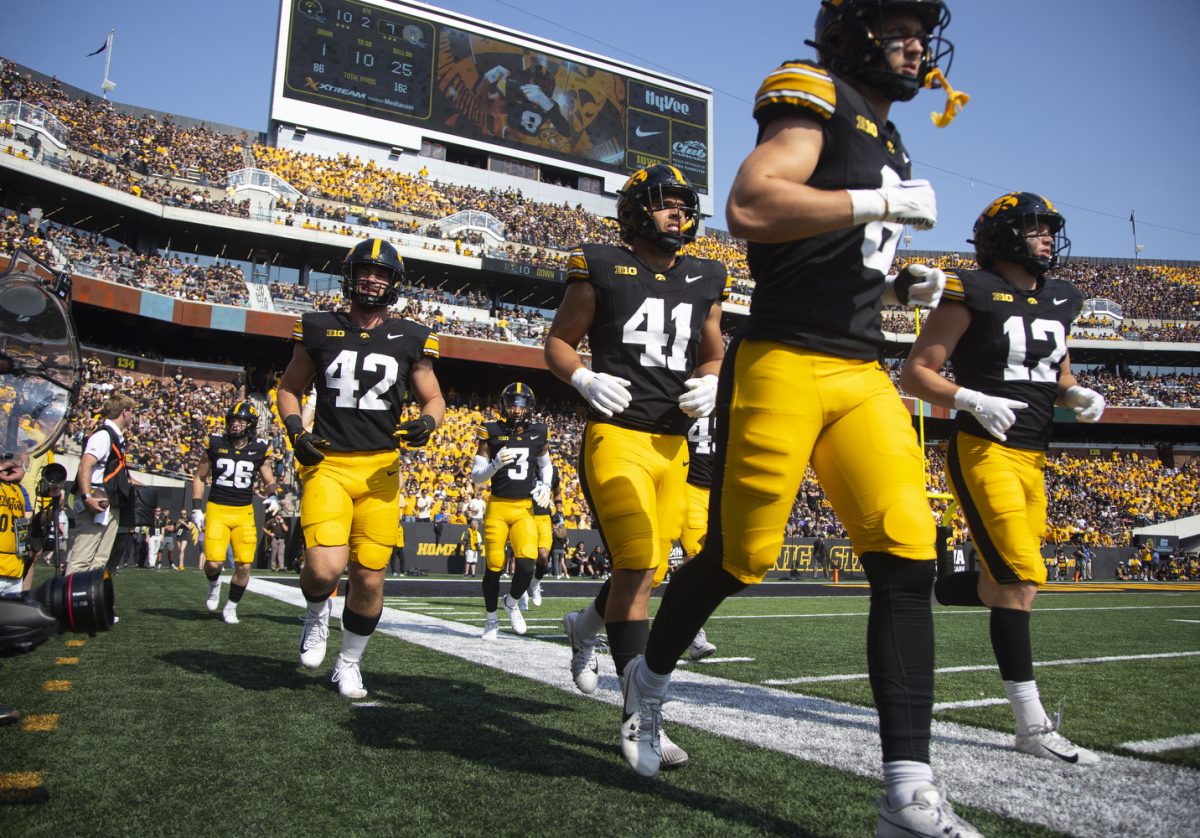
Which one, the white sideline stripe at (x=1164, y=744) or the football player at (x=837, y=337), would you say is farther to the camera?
the white sideline stripe at (x=1164, y=744)

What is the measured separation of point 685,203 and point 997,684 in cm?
336

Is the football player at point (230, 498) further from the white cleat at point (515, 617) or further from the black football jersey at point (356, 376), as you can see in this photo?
the black football jersey at point (356, 376)

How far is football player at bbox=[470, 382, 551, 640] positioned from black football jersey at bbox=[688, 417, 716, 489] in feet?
4.24

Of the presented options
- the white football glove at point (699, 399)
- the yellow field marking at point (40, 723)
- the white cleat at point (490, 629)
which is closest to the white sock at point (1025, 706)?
the white football glove at point (699, 399)

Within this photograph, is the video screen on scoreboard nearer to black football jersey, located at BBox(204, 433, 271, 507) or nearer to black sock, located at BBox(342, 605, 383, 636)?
black football jersey, located at BBox(204, 433, 271, 507)

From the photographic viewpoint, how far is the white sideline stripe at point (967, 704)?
4090 millimetres

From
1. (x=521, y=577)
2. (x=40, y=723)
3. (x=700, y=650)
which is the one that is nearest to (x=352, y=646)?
(x=40, y=723)

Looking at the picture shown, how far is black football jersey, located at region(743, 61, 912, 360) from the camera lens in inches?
96.1

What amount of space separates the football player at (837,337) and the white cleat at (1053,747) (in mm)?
1291

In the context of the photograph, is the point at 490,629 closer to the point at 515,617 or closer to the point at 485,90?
the point at 515,617

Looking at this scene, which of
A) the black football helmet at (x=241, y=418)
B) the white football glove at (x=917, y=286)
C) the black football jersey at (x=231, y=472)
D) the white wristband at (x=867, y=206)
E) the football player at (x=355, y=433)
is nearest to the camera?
the white wristband at (x=867, y=206)

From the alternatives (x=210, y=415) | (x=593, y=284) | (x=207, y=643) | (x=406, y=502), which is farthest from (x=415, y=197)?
(x=593, y=284)

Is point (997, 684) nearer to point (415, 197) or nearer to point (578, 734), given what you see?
point (578, 734)

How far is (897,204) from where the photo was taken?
232 cm
